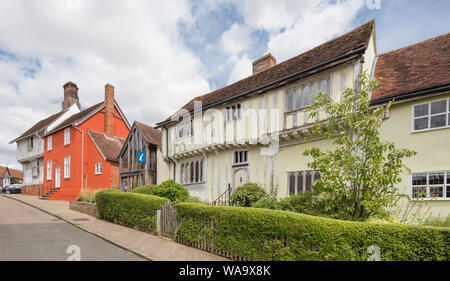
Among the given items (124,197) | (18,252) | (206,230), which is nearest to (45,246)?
(18,252)

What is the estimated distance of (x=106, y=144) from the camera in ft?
76.5

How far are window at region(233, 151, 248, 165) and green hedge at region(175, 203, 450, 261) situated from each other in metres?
5.79

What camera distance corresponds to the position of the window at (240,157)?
13711 mm

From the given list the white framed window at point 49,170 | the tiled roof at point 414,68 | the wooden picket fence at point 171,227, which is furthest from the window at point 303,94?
the white framed window at point 49,170

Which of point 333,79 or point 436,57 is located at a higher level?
point 436,57

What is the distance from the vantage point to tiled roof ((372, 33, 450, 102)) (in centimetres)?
941

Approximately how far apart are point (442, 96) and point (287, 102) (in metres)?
5.63

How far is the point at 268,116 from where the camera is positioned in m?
12.5

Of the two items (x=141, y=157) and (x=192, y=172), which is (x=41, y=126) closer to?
(x=141, y=157)

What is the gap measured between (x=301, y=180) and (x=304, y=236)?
229 inches

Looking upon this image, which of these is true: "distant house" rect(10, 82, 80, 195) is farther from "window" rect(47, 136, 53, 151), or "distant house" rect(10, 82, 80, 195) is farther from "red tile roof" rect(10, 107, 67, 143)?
"window" rect(47, 136, 53, 151)

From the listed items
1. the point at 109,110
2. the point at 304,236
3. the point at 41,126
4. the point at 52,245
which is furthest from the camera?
the point at 41,126

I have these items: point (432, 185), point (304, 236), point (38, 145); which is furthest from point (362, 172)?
point (38, 145)
